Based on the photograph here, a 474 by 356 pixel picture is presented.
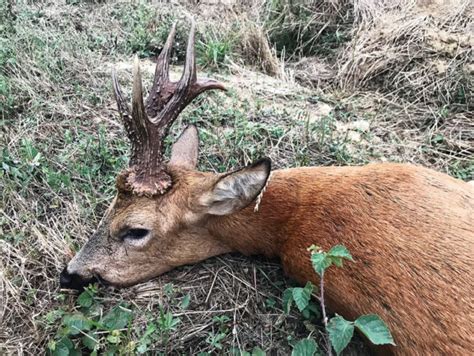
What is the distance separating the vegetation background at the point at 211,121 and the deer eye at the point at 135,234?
1.18 ft

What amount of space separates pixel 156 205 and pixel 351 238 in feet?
4.21

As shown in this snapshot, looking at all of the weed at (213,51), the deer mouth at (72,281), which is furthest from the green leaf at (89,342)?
the weed at (213,51)

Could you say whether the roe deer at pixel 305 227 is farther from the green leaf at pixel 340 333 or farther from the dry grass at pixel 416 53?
the dry grass at pixel 416 53

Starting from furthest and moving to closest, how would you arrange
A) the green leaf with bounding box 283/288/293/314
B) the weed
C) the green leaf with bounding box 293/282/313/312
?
the weed, the green leaf with bounding box 283/288/293/314, the green leaf with bounding box 293/282/313/312

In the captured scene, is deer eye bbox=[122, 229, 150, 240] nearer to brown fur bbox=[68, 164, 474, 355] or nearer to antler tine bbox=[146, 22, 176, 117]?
brown fur bbox=[68, 164, 474, 355]

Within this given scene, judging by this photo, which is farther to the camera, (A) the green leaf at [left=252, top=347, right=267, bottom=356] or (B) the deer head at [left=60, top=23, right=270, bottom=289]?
(B) the deer head at [left=60, top=23, right=270, bottom=289]

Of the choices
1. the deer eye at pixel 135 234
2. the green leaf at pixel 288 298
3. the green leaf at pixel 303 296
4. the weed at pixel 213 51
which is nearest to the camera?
the green leaf at pixel 303 296

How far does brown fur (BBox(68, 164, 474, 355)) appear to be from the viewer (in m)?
3.29

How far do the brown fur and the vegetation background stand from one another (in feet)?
0.73

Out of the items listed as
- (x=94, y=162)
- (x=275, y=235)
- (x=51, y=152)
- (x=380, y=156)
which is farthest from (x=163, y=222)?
(x=380, y=156)

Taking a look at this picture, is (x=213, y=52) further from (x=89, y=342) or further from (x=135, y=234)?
(x=89, y=342)

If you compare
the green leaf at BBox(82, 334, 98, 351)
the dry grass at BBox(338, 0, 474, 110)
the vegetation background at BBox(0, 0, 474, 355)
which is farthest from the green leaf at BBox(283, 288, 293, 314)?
→ the dry grass at BBox(338, 0, 474, 110)

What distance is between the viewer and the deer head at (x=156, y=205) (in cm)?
379

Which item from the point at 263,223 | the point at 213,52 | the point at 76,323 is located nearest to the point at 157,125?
the point at 263,223
